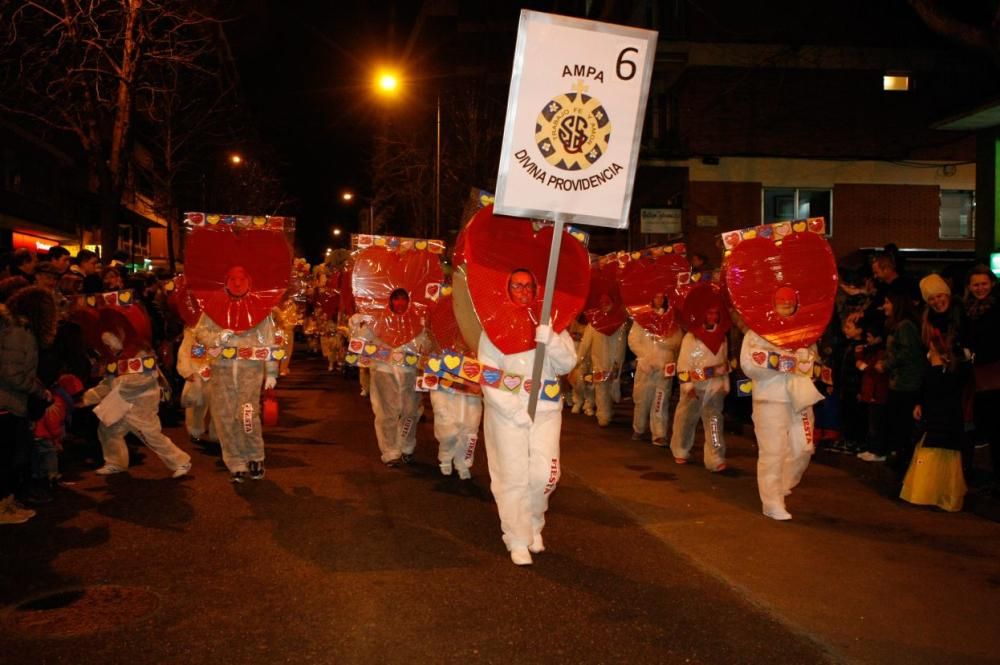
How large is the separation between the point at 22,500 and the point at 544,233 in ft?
16.1

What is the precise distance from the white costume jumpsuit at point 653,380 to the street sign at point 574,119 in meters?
5.38

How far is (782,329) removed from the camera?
723 cm

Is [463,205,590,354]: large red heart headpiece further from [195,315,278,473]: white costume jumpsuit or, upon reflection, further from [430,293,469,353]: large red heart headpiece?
[195,315,278,473]: white costume jumpsuit

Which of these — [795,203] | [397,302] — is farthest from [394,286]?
[795,203]

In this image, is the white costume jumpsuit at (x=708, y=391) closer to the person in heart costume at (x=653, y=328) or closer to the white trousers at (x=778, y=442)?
the person in heart costume at (x=653, y=328)

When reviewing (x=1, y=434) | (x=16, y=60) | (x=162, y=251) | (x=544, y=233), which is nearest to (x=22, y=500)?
(x=1, y=434)

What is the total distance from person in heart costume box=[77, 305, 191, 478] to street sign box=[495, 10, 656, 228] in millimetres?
4379

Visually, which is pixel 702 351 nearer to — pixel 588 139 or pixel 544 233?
pixel 544 233

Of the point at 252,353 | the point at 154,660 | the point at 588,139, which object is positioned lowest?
the point at 154,660

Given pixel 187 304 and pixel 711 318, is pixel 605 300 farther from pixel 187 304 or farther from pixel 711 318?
pixel 187 304

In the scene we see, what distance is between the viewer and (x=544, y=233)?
256 inches

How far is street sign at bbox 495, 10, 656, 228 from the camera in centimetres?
570

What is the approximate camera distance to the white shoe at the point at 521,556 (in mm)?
5848

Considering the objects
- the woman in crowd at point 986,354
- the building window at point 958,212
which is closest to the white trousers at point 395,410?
the woman in crowd at point 986,354
